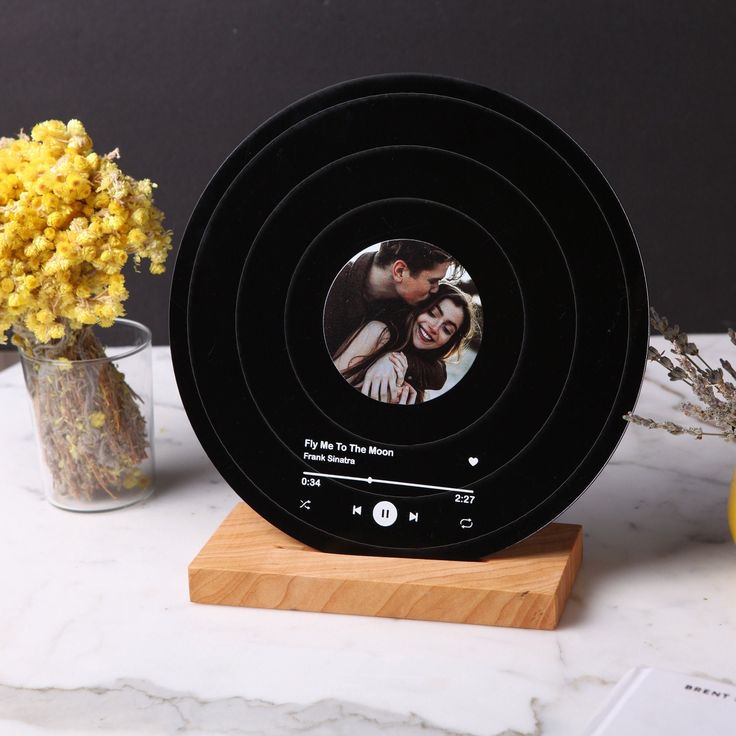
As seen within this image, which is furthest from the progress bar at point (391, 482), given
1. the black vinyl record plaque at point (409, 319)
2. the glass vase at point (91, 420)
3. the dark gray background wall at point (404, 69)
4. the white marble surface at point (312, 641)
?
the dark gray background wall at point (404, 69)

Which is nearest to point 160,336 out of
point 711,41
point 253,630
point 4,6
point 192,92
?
point 192,92

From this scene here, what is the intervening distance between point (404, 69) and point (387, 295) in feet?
5.27

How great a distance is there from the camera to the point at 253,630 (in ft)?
2.67

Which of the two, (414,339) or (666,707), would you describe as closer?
(666,707)

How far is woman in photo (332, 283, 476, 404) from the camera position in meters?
0.83

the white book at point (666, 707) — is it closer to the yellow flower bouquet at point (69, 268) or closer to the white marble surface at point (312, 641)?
the white marble surface at point (312, 641)

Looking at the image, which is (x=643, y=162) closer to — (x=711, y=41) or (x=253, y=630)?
(x=711, y=41)

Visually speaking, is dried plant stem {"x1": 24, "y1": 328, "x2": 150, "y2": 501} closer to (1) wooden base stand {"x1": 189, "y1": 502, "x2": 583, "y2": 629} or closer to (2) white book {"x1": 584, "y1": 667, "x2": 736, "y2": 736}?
(1) wooden base stand {"x1": 189, "y1": 502, "x2": 583, "y2": 629}

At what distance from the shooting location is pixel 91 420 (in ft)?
3.22

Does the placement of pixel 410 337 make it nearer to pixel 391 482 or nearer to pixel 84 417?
pixel 391 482

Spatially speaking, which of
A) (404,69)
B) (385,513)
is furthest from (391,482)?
(404,69)

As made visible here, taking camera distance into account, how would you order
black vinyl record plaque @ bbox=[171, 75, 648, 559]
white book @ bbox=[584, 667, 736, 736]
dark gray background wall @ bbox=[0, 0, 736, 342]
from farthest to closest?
dark gray background wall @ bbox=[0, 0, 736, 342], black vinyl record plaque @ bbox=[171, 75, 648, 559], white book @ bbox=[584, 667, 736, 736]

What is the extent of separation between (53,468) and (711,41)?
6.09ft

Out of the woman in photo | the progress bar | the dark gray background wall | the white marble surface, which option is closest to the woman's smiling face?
the woman in photo
